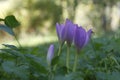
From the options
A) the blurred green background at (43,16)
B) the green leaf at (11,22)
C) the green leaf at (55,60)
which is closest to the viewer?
the green leaf at (55,60)

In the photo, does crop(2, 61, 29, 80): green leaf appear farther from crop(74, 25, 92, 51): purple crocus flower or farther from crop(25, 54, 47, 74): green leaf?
crop(74, 25, 92, 51): purple crocus flower

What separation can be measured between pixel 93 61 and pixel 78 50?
30 centimetres

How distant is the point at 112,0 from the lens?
10.4 metres

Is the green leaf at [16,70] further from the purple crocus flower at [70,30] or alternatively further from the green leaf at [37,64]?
the purple crocus flower at [70,30]

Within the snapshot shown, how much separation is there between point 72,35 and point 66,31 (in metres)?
0.02

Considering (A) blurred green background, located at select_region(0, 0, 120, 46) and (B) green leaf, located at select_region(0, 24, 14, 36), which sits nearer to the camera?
(B) green leaf, located at select_region(0, 24, 14, 36)

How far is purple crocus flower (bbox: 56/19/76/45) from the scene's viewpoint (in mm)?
1063

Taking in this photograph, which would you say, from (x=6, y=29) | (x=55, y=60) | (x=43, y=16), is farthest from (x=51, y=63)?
(x=43, y=16)

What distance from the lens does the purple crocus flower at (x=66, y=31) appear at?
1063 millimetres

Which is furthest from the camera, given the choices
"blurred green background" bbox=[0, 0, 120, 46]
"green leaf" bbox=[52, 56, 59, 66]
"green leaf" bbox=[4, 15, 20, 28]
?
"blurred green background" bbox=[0, 0, 120, 46]

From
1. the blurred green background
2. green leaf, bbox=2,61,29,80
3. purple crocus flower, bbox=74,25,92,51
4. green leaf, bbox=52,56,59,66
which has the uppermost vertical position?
purple crocus flower, bbox=74,25,92,51

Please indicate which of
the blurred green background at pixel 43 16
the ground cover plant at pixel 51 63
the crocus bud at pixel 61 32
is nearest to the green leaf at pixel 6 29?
the ground cover plant at pixel 51 63

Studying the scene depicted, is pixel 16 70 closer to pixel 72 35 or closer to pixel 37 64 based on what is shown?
pixel 37 64

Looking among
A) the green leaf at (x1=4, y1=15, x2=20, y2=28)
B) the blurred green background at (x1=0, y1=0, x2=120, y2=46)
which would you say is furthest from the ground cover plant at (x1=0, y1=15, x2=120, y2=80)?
the blurred green background at (x1=0, y1=0, x2=120, y2=46)
